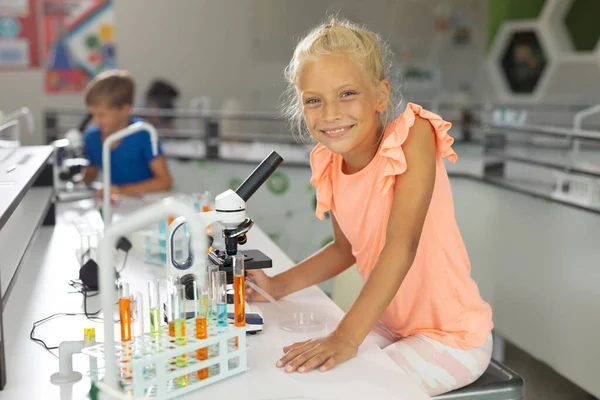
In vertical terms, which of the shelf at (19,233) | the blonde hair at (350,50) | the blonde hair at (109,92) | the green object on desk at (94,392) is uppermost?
the blonde hair at (350,50)

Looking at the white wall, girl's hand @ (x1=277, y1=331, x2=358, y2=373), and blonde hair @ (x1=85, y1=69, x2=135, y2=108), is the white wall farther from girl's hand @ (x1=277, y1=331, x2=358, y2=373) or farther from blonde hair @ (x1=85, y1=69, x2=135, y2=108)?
girl's hand @ (x1=277, y1=331, x2=358, y2=373)

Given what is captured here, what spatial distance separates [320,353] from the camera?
3.80ft

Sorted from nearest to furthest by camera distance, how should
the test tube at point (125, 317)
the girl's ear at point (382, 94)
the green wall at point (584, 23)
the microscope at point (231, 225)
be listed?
the test tube at point (125, 317)
the microscope at point (231, 225)
the girl's ear at point (382, 94)
the green wall at point (584, 23)

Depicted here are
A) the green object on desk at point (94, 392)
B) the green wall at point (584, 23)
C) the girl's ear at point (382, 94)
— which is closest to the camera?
the green object on desk at point (94, 392)

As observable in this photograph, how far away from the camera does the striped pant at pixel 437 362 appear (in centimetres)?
135

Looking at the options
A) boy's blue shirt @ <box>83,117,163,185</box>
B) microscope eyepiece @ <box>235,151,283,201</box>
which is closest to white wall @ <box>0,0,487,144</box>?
boy's blue shirt @ <box>83,117,163,185</box>

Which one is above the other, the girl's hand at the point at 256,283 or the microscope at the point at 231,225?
the microscope at the point at 231,225

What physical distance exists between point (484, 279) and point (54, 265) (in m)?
1.96

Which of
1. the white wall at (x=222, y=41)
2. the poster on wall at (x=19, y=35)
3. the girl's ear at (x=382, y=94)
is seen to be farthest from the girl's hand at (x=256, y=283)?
the poster on wall at (x=19, y=35)

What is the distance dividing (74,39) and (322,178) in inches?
168

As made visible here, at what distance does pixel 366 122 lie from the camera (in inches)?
55.6

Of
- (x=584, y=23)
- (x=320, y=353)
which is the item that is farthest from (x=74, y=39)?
(x=320, y=353)

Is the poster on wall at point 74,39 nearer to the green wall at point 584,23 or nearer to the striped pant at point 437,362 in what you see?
the green wall at point 584,23

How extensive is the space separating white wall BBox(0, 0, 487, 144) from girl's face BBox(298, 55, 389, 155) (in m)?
3.97
